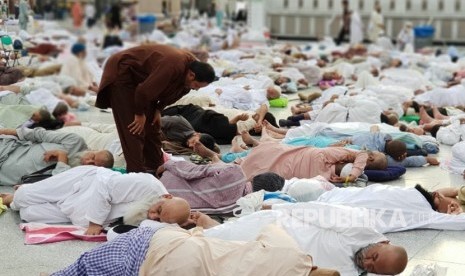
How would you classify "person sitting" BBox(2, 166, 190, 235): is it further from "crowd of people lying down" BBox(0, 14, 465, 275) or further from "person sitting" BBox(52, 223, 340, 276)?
"person sitting" BBox(52, 223, 340, 276)

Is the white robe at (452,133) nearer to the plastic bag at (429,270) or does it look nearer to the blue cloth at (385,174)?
the blue cloth at (385,174)

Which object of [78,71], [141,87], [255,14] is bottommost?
[78,71]

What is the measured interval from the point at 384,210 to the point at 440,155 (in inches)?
110

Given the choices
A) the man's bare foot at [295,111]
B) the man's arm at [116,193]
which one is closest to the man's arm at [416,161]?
the man's bare foot at [295,111]

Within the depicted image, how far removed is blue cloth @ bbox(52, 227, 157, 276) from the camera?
445 cm

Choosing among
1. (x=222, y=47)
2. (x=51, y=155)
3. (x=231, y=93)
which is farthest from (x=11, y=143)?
(x=222, y=47)

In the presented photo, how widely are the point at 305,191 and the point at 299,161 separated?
81 cm

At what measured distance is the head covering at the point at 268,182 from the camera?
6301 millimetres

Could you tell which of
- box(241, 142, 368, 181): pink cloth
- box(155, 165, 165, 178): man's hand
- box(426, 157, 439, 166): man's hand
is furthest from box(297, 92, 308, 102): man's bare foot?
box(155, 165, 165, 178): man's hand

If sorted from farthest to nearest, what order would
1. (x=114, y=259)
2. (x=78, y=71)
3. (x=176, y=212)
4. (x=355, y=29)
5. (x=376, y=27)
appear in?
(x=376, y=27), (x=355, y=29), (x=78, y=71), (x=176, y=212), (x=114, y=259)

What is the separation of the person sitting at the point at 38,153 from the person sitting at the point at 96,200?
71 centimetres

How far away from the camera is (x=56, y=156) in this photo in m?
7.00

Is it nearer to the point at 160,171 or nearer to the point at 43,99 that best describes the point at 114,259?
the point at 160,171

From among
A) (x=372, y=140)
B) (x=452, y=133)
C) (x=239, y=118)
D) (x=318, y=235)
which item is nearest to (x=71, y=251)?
(x=318, y=235)
